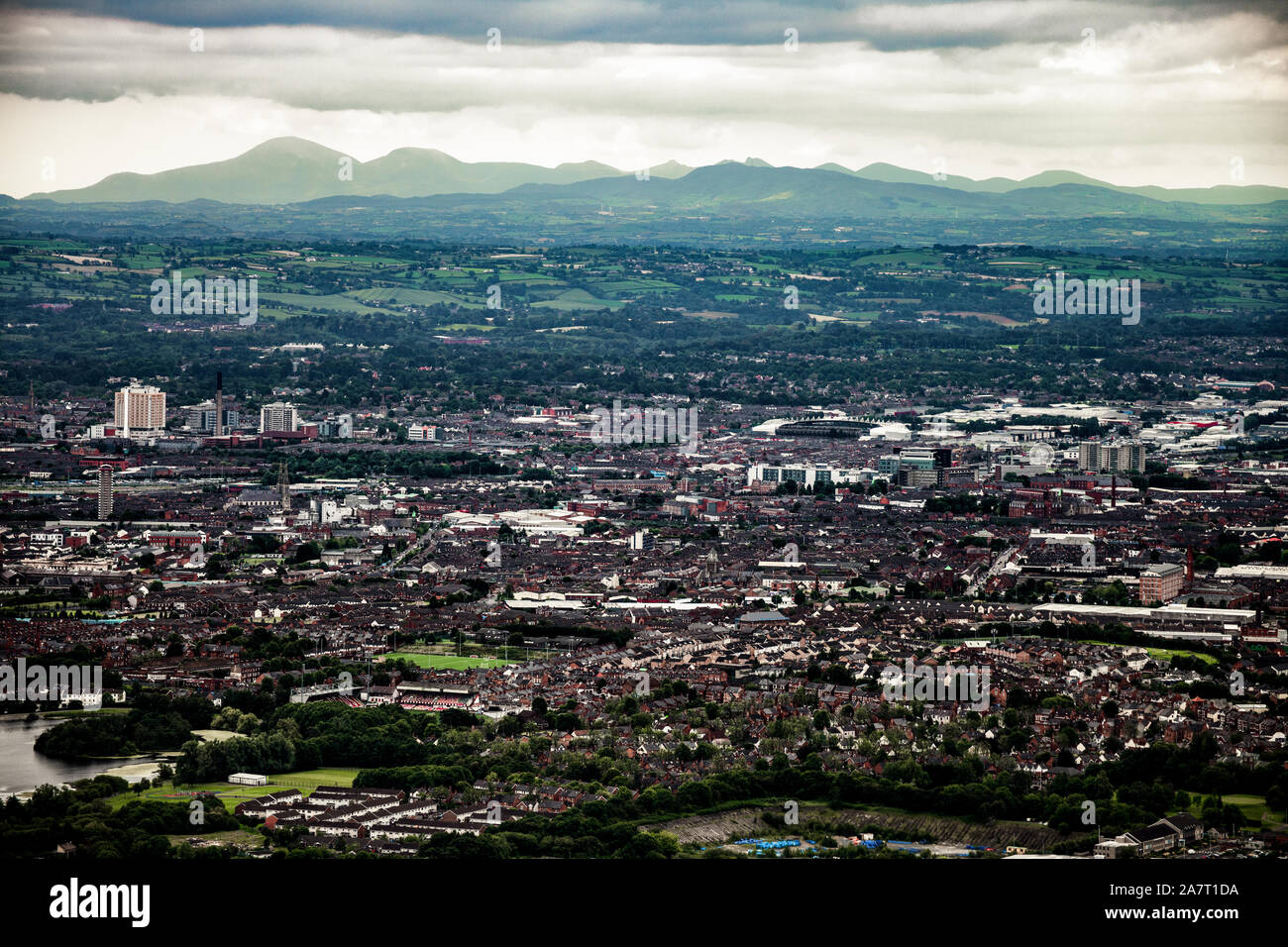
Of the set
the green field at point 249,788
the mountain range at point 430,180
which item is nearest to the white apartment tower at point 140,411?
the green field at point 249,788

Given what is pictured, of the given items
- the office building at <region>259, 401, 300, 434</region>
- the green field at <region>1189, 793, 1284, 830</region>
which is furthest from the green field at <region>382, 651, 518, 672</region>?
the office building at <region>259, 401, 300, 434</region>

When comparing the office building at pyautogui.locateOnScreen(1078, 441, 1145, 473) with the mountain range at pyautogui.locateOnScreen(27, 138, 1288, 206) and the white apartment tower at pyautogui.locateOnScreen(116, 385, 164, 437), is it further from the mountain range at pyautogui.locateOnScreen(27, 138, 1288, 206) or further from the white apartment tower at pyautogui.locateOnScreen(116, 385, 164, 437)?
the mountain range at pyautogui.locateOnScreen(27, 138, 1288, 206)

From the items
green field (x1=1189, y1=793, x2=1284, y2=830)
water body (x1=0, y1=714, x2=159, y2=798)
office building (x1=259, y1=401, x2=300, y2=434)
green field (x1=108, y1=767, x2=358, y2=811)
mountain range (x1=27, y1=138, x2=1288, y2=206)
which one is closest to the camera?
green field (x1=1189, y1=793, x2=1284, y2=830)

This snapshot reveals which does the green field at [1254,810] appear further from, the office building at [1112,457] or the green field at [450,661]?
the office building at [1112,457]

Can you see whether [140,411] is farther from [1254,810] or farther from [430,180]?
[430,180]

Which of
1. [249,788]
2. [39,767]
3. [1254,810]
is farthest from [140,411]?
[1254,810]
